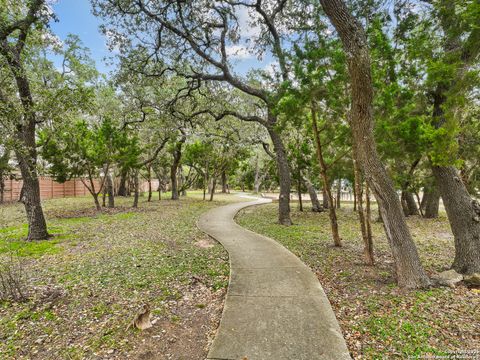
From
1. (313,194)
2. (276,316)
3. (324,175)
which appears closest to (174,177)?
(313,194)

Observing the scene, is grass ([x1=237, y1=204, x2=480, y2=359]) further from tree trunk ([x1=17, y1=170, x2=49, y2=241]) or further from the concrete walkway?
tree trunk ([x1=17, y1=170, x2=49, y2=241])

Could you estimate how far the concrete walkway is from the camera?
9.36 feet

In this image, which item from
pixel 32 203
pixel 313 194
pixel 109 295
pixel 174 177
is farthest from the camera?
pixel 174 177

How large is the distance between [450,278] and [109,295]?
5.83m

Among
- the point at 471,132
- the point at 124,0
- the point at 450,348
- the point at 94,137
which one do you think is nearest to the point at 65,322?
the point at 450,348

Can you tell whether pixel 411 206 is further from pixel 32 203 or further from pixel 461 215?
pixel 32 203

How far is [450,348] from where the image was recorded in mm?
2828

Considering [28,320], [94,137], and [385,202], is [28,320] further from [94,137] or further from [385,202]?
[94,137]

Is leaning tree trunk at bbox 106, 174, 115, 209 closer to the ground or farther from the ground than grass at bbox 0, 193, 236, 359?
farther from the ground

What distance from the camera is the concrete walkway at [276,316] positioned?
2.85 m

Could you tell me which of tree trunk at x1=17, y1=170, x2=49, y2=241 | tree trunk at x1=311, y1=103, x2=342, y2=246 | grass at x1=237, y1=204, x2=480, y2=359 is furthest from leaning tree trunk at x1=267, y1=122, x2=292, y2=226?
tree trunk at x1=17, y1=170, x2=49, y2=241

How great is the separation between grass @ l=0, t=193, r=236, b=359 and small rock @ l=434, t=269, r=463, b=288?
3.73 m

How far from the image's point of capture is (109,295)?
14.1ft

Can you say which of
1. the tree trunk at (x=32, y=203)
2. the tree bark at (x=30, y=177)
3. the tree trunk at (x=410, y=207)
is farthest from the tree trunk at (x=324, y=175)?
the tree trunk at (x=410, y=207)
